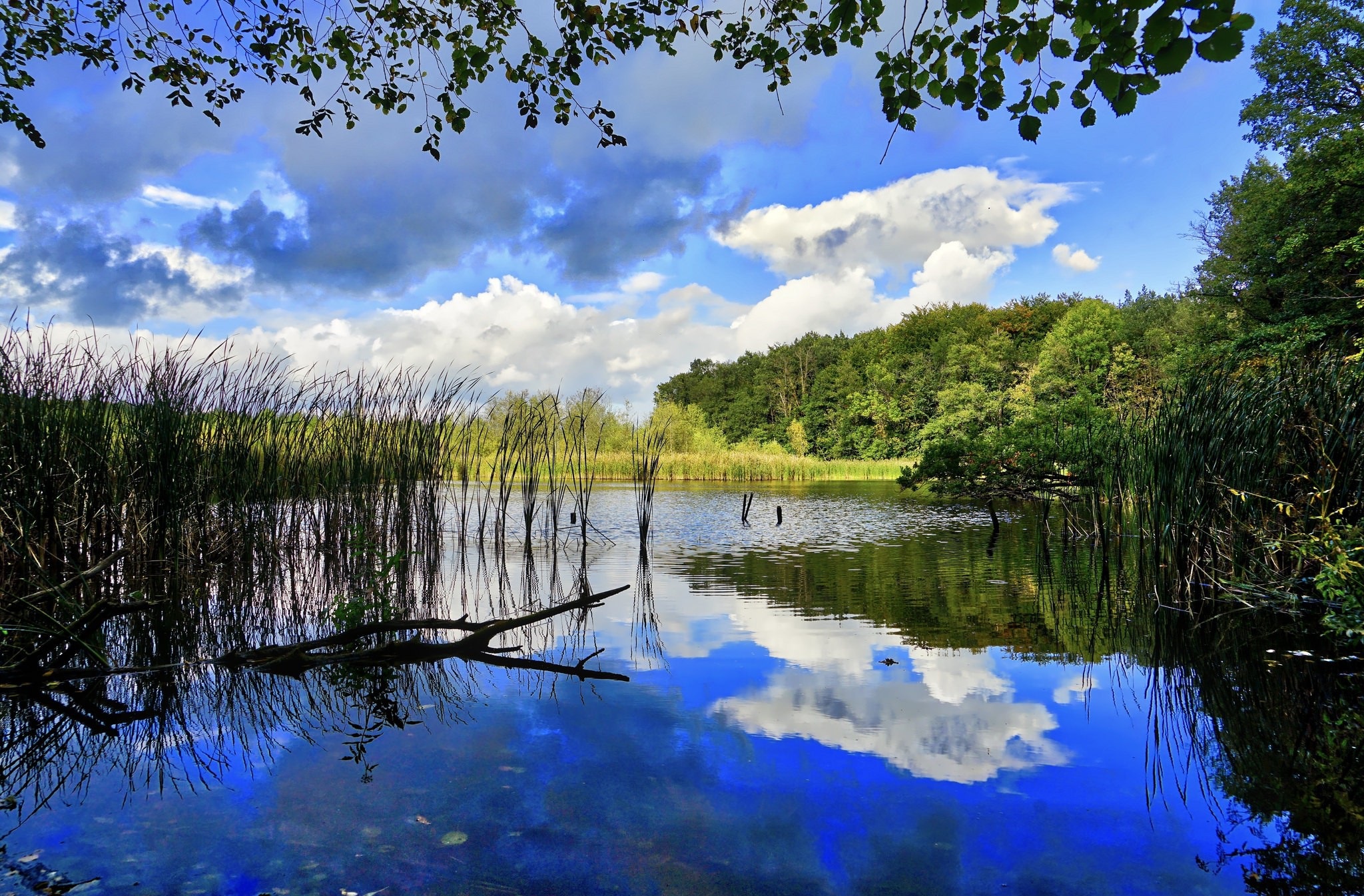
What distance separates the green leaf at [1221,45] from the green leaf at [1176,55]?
4cm

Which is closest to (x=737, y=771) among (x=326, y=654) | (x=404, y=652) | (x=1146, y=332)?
(x=404, y=652)

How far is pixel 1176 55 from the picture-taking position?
226cm

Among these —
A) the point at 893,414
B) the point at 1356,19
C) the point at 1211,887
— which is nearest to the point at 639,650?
the point at 1211,887

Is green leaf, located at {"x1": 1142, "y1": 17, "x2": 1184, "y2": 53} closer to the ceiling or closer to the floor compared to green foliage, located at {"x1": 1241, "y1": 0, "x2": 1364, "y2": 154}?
closer to the floor

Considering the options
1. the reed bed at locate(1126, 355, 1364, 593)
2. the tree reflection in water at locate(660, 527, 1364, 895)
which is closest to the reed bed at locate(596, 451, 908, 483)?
the tree reflection in water at locate(660, 527, 1364, 895)

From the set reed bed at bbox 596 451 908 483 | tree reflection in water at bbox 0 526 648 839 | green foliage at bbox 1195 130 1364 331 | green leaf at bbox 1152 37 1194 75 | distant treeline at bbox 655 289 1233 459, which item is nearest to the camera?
green leaf at bbox 1152 37 1194 75

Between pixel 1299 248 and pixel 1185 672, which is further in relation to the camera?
pixel 1299 248

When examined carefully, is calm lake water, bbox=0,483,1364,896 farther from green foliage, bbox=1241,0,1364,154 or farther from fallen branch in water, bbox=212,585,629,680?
green foliage, bbox=1241,0,1364,154

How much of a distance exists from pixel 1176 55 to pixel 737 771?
2.74 meters

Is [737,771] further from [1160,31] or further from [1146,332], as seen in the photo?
[1146,332]

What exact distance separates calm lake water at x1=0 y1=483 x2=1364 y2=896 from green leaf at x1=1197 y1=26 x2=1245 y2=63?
236 cm

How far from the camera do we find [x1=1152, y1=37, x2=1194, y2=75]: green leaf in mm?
2246

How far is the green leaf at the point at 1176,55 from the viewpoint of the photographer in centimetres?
A: 225

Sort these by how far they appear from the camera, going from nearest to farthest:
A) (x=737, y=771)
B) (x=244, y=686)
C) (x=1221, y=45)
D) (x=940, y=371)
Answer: (x=1221, y=45) → (x=737, y=771) → (x=244, y=686) → (x=940, y=371)
